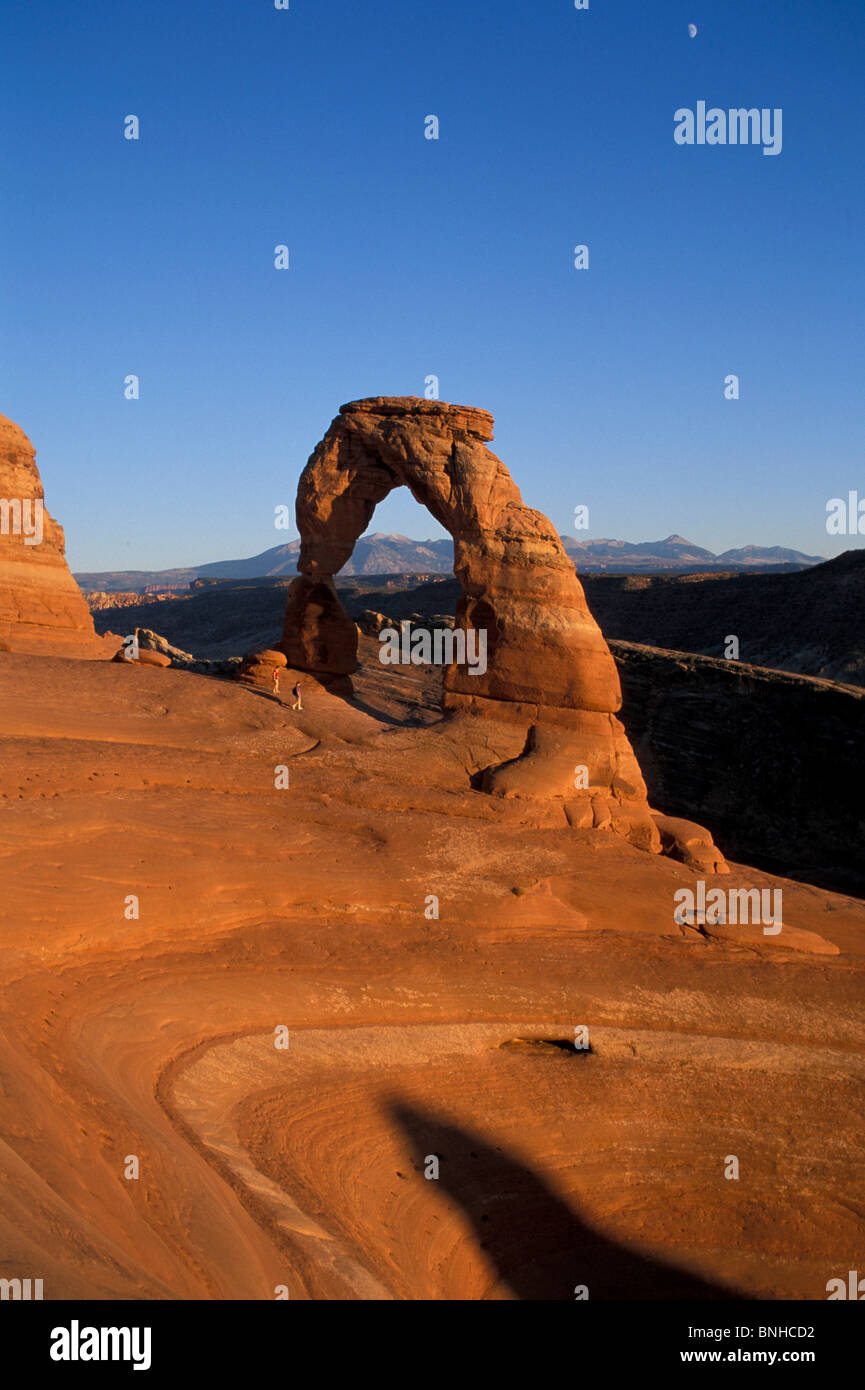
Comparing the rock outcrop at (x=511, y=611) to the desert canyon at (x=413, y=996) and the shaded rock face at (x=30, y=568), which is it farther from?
the shaded rock face at (x=30, y=568)

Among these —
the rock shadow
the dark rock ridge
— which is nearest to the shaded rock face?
the rock shadow

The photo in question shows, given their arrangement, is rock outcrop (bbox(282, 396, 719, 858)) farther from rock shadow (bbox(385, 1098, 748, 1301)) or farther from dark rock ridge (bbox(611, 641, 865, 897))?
dark rock ridge (bbox(611, 641, 865, 897))

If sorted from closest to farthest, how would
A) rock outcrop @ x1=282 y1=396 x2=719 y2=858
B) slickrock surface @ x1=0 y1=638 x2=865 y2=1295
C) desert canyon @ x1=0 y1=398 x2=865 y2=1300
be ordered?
slickrock surface @ x1=0 y1=638 x2=865 y2=1295, desert canyon @ x1=0 y1=398 x2=865 y2=1300, rock outcrop @ x1=282 y1=396 x2=719 y2=858

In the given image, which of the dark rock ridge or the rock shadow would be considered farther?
the dark rock ridge

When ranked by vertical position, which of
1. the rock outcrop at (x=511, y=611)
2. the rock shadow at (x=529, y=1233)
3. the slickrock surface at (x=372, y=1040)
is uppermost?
the rock outcrop at (x=511, y=611)

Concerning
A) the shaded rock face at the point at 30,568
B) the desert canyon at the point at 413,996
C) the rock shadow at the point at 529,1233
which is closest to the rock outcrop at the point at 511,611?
the desert canyon at the point at 413,996

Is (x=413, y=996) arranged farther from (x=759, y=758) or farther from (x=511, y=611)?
(x=759, y=758)

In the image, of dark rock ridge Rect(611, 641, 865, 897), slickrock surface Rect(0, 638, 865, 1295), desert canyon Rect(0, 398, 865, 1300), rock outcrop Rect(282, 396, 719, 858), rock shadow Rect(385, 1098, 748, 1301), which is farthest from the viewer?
dark rock ridge Rect(611, 641, 865, 897)
